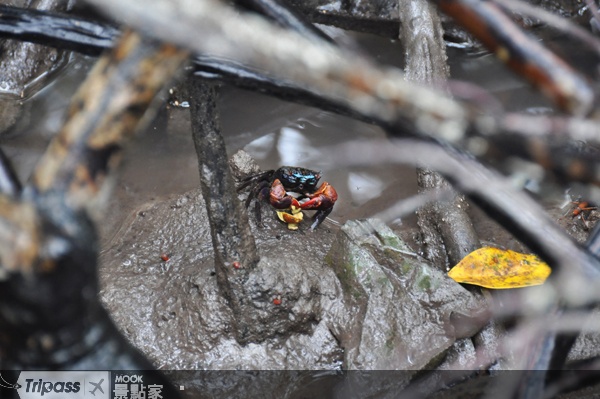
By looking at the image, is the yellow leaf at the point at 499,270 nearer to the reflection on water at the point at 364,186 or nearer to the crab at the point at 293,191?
the crab at the point at 293,191

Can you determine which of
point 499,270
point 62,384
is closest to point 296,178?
point 499,270

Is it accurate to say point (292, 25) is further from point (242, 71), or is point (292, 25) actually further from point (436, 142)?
point (436, 142)

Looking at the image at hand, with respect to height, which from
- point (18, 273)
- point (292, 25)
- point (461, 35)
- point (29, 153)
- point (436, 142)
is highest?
point (292, 25)

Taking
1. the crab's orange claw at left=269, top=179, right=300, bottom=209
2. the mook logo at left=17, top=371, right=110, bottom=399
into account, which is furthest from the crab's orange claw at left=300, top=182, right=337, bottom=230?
the mook logo at left=17, top=371, right=110, bottom=399

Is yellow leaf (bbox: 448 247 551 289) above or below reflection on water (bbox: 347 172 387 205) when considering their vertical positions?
above

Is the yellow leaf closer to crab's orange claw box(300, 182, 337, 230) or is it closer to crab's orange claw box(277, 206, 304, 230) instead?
crab's orange claw box(300, 182, 337, 230)

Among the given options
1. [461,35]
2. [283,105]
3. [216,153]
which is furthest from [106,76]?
[461,35]

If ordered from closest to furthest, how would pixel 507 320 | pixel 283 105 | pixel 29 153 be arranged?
pixel 507 320, pixel 29 153, pixel 283 105
